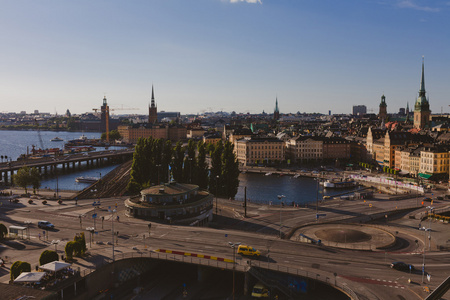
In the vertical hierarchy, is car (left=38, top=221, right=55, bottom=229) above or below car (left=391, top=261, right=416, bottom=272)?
above

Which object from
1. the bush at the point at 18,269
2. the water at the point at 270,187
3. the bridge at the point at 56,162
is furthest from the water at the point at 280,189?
the bridge at the point at 56,162

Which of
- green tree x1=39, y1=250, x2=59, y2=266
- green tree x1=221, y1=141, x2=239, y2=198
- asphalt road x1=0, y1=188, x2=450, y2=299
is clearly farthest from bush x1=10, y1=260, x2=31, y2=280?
green tree x1=221, y1=141, x2=239, y2=198

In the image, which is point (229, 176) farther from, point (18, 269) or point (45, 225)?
point (18, 269)

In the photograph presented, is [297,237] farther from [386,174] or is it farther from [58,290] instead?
[386,174]

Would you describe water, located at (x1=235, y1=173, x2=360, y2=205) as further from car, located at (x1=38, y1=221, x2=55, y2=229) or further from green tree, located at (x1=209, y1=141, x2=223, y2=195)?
car, located at (x1=38, y1=221, x2=55, y2=229)

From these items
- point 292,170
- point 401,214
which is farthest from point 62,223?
point 292,170

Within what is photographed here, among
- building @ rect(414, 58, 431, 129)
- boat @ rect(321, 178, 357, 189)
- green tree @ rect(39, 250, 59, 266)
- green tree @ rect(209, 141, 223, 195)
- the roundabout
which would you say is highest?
building @ rect(414, 58, 431, 129)

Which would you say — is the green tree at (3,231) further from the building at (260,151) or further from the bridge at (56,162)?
the building at (260,151)

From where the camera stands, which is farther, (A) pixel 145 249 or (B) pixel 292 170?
(B) pixel 292 170
